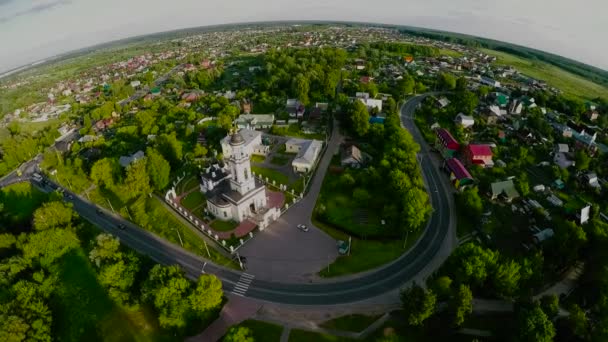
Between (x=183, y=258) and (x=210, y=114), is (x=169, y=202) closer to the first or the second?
(x=183, y=258)

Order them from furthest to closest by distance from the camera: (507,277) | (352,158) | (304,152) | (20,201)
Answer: (304,152) → (352,158) → (20,201) → (507,277)

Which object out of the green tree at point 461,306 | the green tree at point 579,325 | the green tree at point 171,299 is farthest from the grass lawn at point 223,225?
the green tree at point 579,325

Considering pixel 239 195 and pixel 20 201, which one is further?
pixel 20 201

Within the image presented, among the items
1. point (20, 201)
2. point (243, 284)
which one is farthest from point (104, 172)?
point (243, 284)

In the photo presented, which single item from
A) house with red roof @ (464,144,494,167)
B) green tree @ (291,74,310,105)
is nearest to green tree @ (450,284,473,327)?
house with red roof @ (464,144,494,167)

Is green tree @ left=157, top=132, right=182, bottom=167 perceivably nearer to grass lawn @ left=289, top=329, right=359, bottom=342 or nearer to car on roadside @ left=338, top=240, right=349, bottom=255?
car on roadside @ left=338, top=240, right=349, bottom=255

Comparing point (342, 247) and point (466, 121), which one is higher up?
point (466, 121)

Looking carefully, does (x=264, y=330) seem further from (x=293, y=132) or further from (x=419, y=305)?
(x=293, y=132)

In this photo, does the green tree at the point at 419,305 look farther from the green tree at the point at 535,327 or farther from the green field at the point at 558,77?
the green field at the point at 558,77
